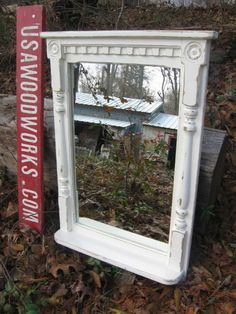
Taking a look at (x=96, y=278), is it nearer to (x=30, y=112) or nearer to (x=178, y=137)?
(x=178, y=137)

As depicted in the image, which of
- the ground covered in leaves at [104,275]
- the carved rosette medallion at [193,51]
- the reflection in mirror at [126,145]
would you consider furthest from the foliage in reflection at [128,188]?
the carved rosette medallion at [193,51]

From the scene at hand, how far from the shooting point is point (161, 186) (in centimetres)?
180

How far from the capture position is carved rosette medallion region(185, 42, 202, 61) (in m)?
1.32

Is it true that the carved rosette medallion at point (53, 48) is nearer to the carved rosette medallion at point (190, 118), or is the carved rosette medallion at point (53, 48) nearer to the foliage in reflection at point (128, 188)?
the foliage in reflection at point (128, 188)

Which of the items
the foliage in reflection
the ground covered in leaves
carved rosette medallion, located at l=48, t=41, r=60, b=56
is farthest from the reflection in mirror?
the ground covered in leaves

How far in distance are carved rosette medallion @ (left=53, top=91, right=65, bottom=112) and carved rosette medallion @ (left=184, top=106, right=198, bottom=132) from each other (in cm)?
67

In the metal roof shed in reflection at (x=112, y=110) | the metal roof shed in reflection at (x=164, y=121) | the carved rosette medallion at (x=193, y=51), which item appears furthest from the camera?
the metal roof shed in reflection at (x=112, y=110)

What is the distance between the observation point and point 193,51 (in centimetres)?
133

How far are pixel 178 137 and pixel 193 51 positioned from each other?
0.38m

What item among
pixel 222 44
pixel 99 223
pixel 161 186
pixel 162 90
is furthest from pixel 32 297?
pixel 222 44

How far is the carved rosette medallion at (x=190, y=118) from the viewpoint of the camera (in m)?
1.41

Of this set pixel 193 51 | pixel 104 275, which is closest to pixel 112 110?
pixel 193 51

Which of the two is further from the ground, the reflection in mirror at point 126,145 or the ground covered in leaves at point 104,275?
the reflection in mirror at point 126,145

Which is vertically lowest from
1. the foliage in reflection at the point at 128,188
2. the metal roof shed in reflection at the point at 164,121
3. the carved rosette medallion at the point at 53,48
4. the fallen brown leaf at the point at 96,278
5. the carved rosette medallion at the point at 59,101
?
the fallen brown leaf at the point at 96,278
